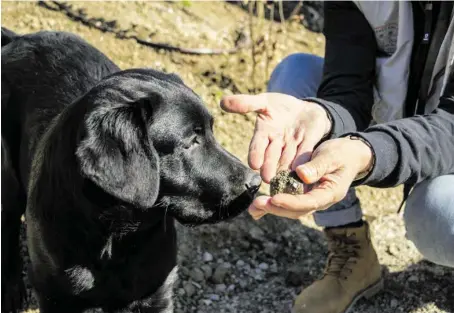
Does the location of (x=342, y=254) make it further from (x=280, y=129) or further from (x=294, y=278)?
(x=280, y=129)

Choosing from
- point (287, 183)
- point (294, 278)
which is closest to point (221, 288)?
point (294, 278)

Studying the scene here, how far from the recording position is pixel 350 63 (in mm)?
3082

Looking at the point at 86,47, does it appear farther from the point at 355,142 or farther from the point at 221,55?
the point at 221,55

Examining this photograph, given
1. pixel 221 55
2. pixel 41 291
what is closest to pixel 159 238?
pixel 41 291

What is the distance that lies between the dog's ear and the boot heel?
1.48 meters

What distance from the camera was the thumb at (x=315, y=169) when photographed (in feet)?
7.09

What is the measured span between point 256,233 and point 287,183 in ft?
4.30

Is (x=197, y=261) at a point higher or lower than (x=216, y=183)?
lower

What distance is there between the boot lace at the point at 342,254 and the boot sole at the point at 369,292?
0.38 ft

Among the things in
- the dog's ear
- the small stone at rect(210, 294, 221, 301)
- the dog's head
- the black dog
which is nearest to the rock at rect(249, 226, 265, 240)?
the small stone at rect(210, 294, 221, 301)

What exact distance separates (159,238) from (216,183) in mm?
331

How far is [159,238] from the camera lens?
2.57 metres

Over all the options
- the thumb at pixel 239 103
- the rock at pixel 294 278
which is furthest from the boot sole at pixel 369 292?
the thumb at pixel 239 103

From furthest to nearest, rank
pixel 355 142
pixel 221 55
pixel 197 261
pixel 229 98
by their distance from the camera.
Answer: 1. pixel 221 55
2. pixel 197 261
3. pixel 229 98
4. pixel 355 142
